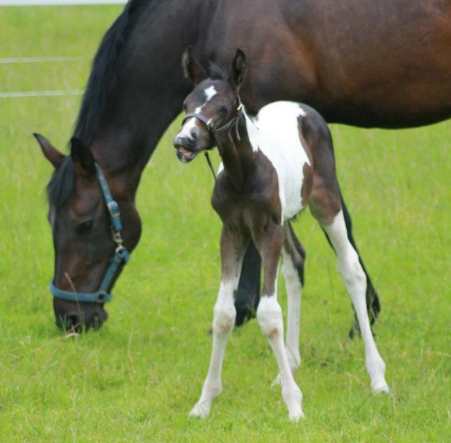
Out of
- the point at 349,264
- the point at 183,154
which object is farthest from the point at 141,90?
the point at 183,154

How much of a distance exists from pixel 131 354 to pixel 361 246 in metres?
2.83

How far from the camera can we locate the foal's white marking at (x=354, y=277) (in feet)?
19.9

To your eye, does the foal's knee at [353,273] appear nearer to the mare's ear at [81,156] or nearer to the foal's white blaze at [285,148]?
the foal's white blaze at [285,148]

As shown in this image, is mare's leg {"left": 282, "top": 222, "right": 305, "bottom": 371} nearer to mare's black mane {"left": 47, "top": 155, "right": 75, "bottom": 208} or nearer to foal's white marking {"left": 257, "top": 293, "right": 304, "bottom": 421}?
foal's white marking {"left": 257, "top": 293, "right": 304, "bottom": 421}

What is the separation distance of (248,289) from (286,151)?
63.8 inches

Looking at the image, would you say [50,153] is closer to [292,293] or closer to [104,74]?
[104,74]

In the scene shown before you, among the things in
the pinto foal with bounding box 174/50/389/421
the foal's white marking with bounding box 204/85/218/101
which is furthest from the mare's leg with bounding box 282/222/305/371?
the foal's white marking with bounding box 204/85/218/101

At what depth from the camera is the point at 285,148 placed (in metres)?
5.86

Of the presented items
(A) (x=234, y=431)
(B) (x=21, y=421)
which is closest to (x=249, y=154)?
(A) (x=234, y=431)

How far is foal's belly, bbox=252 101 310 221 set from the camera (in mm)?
5707

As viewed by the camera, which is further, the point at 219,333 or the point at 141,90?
the point at 141,90

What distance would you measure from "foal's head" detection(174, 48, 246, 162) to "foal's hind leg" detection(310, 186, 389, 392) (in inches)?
38.1

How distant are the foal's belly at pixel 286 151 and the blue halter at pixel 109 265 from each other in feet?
3.98

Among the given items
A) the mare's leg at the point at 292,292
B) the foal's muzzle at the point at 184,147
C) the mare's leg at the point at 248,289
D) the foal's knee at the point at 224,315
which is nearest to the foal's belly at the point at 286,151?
the foal's knee at the point at 224,315
